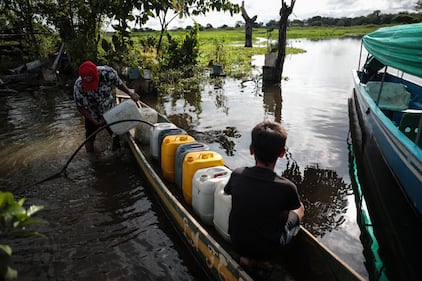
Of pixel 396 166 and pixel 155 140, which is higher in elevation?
pixel 155 140

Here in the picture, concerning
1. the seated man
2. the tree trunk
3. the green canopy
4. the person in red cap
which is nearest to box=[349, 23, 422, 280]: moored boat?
the green canopy

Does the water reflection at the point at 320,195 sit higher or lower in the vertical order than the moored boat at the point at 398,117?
lower

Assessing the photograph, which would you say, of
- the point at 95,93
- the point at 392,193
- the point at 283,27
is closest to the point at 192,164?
the point at 95,93

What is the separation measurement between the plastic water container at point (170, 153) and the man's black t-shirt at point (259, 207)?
7.07 ft

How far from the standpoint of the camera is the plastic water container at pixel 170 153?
491cm

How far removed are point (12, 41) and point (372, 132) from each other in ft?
54.5

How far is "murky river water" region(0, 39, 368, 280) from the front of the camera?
3910mm

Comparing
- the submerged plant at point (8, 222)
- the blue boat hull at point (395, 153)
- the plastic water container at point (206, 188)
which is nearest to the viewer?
the submerged plant at point (8, 222)

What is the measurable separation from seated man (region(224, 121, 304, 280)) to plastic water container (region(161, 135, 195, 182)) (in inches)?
85.5

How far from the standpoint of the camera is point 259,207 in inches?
102

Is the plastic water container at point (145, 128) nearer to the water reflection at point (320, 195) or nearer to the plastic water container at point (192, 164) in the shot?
the plastic water container at point (192, 164)

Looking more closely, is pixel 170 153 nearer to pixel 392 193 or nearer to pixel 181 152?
pixel 181 152

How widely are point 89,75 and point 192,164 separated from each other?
8.80 ft

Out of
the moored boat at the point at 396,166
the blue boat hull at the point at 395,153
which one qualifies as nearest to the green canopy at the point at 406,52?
the moored boat at the point at 396,166
